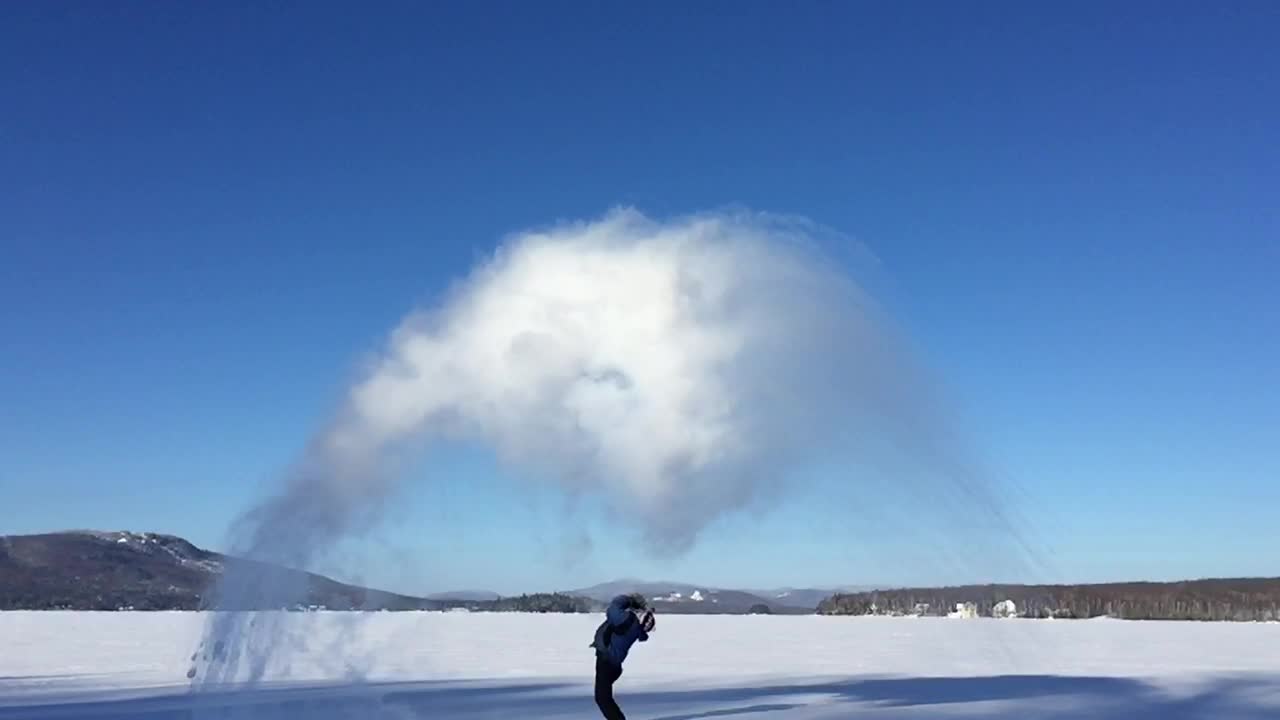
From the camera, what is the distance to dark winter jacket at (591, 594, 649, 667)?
50.9 ft

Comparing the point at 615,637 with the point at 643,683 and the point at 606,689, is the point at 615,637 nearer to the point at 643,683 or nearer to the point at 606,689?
the point at 606,689

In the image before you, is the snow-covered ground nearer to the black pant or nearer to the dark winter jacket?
the black pant

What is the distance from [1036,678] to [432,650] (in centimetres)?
2489

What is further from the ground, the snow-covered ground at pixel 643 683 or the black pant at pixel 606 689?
the black pant at pixel 606 689

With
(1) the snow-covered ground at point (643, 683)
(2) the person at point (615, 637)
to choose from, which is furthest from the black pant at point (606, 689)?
(1) the snow-covered ground at point (643, 683)

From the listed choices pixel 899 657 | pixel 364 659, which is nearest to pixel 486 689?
pixel 364 659

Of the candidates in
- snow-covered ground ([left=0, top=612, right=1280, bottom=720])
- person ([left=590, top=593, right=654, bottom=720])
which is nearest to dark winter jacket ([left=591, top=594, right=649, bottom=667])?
person ([left=590, top=593, right=654, bottom=720])

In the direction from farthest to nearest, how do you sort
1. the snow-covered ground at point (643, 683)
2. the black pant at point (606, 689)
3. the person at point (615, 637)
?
1. the snow-covered ground at point (643, 683)
2. the person at point (615, 637)
3. the black pant at point (606, 689)

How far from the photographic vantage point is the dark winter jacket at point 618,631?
15.5m

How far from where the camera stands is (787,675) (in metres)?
29.8

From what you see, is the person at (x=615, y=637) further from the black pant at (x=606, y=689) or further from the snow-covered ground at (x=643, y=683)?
the snow-covered ground at (x=643, y=683)

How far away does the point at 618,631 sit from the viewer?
1560cm

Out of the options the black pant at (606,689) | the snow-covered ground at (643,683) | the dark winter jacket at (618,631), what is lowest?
the snow-covered ground at (643,683)

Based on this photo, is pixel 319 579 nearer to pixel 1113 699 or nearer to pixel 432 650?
pixel 1113 699
